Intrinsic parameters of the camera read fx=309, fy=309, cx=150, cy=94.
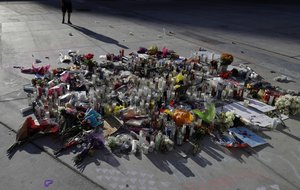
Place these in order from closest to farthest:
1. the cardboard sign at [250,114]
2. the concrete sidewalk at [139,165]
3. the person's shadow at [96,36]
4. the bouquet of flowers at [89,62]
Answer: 1. the concrete sidewalk at [139,165]
2. the cardboard sign at [250,114]
3. the bouquet of flowers at [89,62]
4. the person's shadow at [96,36]

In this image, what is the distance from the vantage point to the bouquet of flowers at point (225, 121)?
22.4ft

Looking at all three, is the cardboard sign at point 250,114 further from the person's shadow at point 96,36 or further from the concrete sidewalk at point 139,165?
the person's shadow at point 96,36

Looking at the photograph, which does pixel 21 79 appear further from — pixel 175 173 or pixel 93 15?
pixel 93 15

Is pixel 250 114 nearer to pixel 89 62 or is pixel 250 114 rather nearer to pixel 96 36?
pixel 89 62

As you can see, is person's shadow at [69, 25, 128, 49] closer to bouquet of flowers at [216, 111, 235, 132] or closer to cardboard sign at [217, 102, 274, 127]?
cardboard sign at [217, 102, 274, 127]

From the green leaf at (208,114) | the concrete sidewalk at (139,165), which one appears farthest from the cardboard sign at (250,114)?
the green leaf at (208,114)

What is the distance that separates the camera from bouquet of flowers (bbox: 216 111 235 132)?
6.83 metres

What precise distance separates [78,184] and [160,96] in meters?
3.40

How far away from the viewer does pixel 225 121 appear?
6.85m

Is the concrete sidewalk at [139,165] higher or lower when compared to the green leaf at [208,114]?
lower

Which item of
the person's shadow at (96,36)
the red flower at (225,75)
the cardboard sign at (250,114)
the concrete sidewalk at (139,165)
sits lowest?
the concrete sidewalk at (139,165)

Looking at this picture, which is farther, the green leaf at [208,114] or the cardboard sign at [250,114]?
the cardboard sign at [250,114]

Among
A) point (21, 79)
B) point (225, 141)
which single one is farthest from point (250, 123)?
point (21, 79)

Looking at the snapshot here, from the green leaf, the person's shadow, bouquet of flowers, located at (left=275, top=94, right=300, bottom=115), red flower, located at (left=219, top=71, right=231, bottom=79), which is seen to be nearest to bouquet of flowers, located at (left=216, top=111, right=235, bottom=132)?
the green leaf
